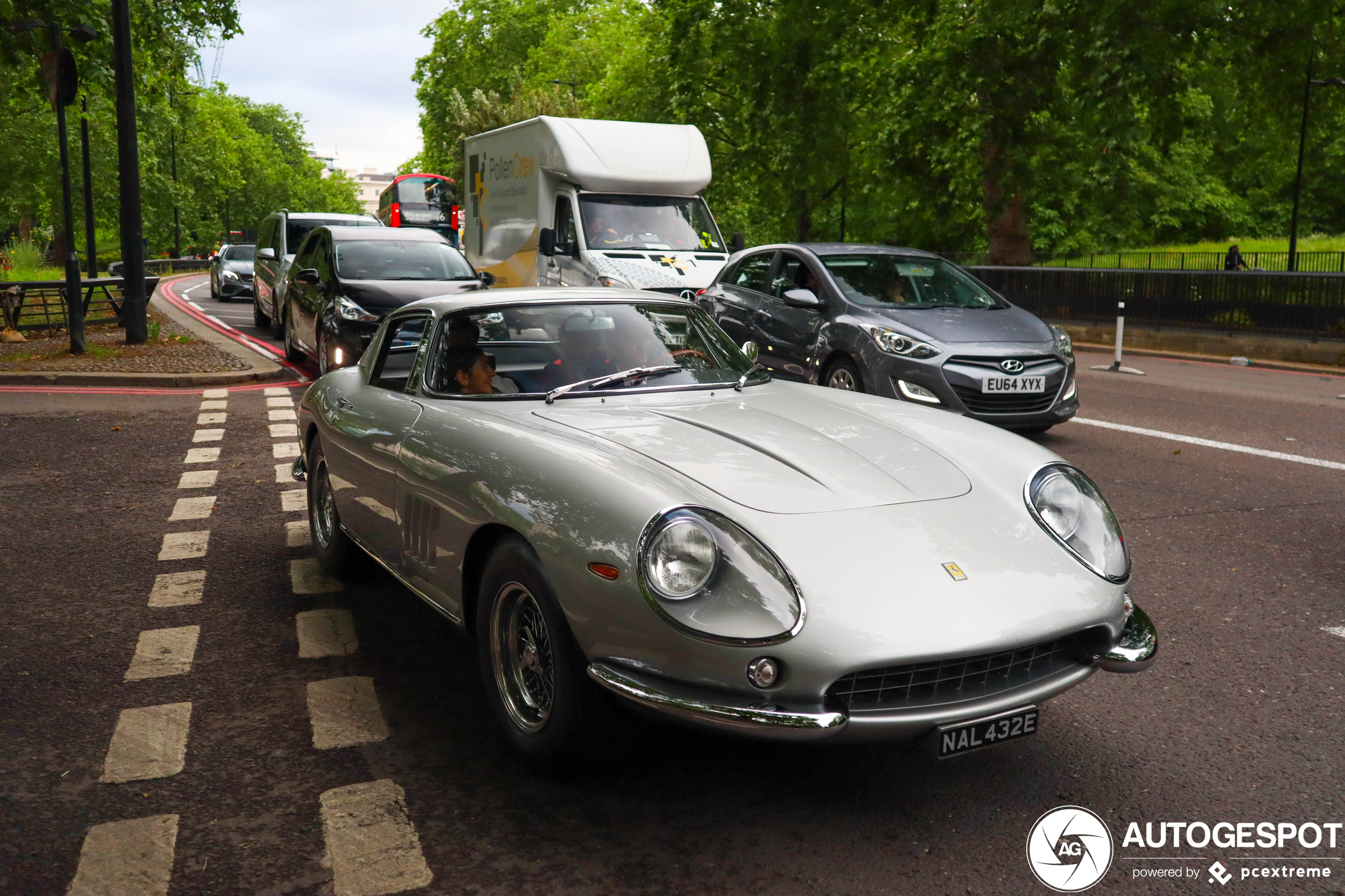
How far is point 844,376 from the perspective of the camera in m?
9.55

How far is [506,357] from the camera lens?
14.3 feet

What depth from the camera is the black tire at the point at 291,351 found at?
14.3 metres

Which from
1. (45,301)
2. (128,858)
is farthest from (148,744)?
(45,301)

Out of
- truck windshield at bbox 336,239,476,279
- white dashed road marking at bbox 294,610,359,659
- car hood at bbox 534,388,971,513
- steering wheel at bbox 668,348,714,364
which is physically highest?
truck windshield at bbox 336,239,476,279

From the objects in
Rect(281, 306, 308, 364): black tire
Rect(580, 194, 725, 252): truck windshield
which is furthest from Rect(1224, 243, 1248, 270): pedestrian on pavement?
Rect(281, 306, 308, 364): black tire

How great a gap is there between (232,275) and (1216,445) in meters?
25.1

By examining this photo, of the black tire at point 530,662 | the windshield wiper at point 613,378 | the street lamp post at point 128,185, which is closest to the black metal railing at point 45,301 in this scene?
the street lamp post at point 128,185

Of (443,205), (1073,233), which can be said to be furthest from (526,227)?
(1073,233)

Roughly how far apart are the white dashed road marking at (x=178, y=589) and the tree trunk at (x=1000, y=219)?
23511 millimetres

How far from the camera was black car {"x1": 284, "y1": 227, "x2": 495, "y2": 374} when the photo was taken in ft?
38.0

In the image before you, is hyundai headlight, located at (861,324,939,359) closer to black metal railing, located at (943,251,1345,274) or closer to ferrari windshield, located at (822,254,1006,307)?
ferrari windshield, located at (822,254,1006,307)

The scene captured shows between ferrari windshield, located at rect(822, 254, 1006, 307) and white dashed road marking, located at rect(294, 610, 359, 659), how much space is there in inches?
230

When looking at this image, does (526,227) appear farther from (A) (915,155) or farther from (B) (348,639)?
(A) (915,155)

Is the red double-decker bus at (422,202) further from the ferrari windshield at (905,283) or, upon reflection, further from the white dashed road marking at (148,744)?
the white dashed road marking at (148,744)
